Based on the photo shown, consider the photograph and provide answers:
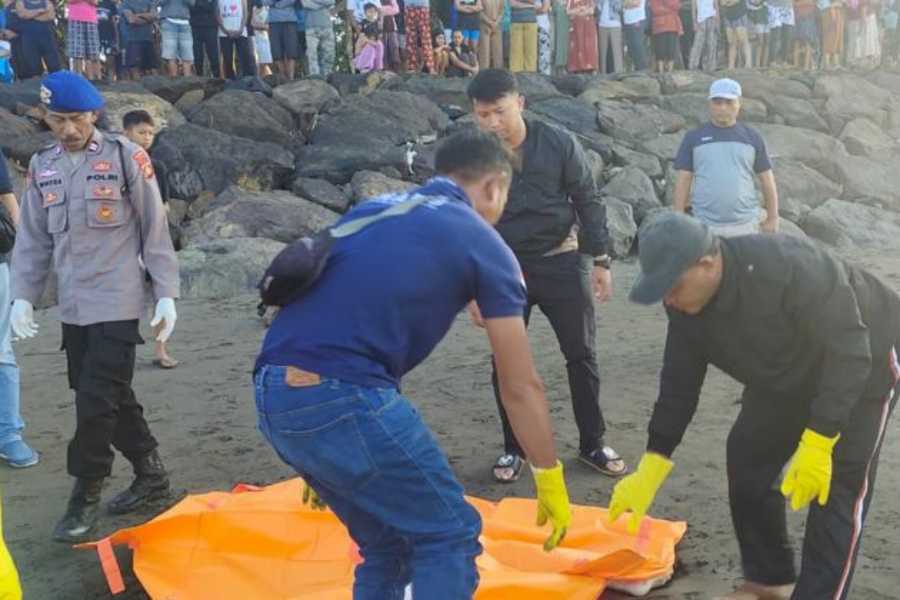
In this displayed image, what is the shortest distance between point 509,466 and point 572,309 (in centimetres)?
78

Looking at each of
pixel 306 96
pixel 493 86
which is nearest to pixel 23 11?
pixel 306 96

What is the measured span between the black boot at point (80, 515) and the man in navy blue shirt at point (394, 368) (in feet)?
6.38

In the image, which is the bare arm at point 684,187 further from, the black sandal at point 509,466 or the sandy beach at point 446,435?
the black sandal at point 509,466

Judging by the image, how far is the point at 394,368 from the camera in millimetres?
2629

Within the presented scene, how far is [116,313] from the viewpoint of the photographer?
4.21m

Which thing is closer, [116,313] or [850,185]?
[116,313]

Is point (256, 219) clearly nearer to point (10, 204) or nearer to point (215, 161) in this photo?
point (215, 161)

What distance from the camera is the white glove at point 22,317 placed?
4465 mm

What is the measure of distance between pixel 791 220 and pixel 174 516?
9.48m

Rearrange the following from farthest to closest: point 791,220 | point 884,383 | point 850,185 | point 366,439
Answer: point 850,185 < point 791,220 < point 884,383 < point 366,439

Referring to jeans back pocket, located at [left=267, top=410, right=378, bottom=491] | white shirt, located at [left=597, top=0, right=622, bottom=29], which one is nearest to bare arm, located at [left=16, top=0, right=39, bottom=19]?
white shirt, located at [left=597, top=0, right=622, bottom=29]

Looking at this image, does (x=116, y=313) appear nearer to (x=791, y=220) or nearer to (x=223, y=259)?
(x=223, y=259)

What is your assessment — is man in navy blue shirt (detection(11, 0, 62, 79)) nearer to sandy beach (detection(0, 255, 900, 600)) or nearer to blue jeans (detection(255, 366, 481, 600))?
sandy beach (detection(0, 255, 900, 600))

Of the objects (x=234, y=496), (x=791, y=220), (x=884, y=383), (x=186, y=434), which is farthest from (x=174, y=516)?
(x=791, y=220)
